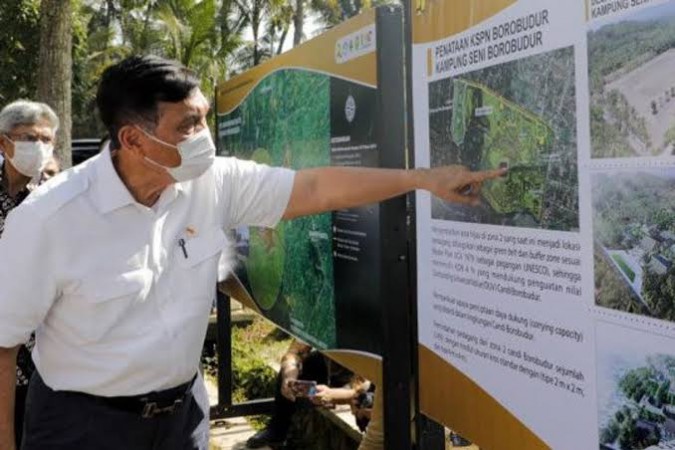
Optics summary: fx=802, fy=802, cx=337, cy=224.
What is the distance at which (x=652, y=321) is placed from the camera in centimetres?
156

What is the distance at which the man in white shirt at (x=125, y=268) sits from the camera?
6.86 ft

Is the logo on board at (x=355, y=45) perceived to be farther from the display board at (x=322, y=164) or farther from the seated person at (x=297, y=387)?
the seated person at (x=297, y=387)

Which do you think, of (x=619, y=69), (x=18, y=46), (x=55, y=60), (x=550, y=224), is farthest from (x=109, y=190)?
(x=18, y=46)

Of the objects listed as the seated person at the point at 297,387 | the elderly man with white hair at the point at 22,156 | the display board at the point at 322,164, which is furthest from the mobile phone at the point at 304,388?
the elderly man with white hair at the point at 22,156

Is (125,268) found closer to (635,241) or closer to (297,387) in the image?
(635,241)

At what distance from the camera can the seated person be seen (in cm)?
410

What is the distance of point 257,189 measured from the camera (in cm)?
253

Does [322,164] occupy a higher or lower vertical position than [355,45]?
lower

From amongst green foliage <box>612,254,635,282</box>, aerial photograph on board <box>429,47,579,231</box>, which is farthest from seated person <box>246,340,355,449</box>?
green foliage <box>612,254,635,282</box>

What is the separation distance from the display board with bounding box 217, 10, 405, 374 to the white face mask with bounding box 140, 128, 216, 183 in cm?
57

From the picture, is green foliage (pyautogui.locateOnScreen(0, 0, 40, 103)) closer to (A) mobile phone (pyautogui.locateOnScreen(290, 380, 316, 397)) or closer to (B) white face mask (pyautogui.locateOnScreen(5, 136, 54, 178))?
(B) white face mask (pyautogui.locateOnScreen(5, 136, 54, 178))

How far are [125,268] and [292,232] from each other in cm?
133

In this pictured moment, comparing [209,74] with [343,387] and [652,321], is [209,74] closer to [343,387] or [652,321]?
[343,387]

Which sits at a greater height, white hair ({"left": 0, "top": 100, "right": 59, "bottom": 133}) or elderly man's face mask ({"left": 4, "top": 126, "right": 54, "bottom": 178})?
white hair ({"left": 0, "top": 100, "right": 59, "bottom": 133})
